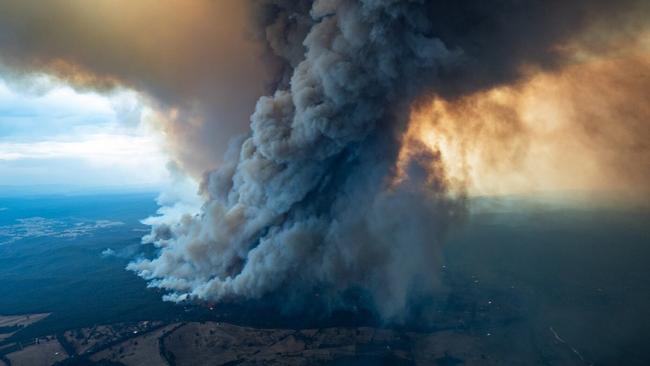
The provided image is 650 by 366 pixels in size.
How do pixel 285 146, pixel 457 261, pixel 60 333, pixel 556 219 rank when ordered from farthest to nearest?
pixel 556 219 → pixel 457 261 → pixel 60 333 → pixel 285 146

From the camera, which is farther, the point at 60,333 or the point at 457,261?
the point at 457,261

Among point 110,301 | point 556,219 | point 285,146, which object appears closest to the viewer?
point 285,146

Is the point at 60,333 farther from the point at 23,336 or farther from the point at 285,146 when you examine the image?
the point at 285,146

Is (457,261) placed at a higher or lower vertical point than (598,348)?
higher

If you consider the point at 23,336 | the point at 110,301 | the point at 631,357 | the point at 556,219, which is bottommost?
the point at 631,357

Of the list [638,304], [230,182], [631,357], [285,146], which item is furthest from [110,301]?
[638,304]

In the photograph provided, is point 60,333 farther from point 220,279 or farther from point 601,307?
point 601,307

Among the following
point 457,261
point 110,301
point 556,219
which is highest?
point 556,219

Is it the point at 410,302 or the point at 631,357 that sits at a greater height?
the point at 410,302

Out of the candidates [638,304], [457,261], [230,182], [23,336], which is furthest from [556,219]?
[23,336]
